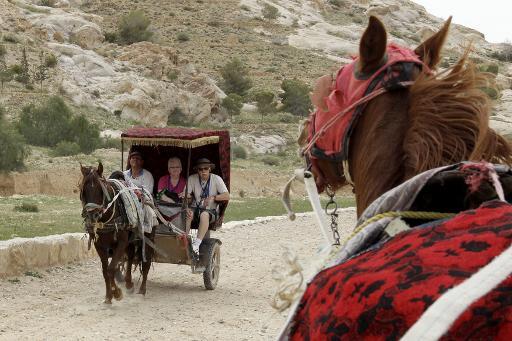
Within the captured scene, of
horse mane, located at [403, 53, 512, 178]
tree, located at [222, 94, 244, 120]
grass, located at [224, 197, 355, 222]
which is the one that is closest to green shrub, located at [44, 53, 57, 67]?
tree, located at [222, 94, 244, 120]

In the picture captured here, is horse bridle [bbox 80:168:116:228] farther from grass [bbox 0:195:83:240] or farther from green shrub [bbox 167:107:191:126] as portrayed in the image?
green shrub [bbox 167:107:191:126]

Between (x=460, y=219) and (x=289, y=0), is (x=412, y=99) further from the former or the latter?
(x=289, y=0)

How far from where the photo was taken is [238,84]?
64.3 metres

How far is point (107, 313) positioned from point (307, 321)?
27.9ft

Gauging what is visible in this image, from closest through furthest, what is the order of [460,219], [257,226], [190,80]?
[460,219] < [257,226] < [190,80]

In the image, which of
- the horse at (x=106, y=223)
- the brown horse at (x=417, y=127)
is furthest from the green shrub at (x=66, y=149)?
the brown horse at (x=417, y=127)

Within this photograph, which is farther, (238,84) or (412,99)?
(238,84)

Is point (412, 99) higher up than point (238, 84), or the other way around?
point (412, 99)

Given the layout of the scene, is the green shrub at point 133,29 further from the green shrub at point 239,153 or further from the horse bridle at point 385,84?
the horse bridle at point 385,84

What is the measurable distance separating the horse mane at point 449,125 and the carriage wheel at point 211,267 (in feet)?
32.0

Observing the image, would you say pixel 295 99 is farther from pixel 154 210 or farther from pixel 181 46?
pixel 154 210

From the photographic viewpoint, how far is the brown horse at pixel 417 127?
2.48 metres

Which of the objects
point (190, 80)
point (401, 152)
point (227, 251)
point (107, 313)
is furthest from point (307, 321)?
point (190, 80)

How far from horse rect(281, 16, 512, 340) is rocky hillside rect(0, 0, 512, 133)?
68.8ft
